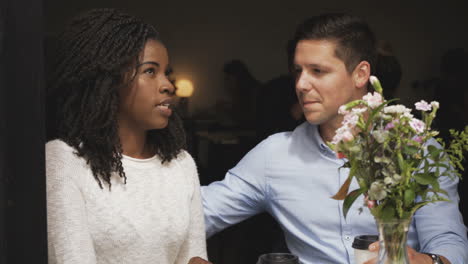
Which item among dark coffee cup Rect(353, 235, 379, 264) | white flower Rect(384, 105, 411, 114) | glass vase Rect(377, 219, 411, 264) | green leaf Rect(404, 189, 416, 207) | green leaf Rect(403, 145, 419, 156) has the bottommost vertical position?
dark coffee cup Rect(353, 235, 379, 264)

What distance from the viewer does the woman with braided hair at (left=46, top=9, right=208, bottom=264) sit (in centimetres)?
149

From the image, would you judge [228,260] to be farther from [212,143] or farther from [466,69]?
[466,69]

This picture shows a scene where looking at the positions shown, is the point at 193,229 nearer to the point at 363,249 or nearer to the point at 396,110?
the point at 363,249

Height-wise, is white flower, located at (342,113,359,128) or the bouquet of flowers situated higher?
white flower, located at (342,113,359,128)

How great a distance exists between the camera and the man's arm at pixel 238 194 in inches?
82.7

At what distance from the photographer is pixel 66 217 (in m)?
1.45

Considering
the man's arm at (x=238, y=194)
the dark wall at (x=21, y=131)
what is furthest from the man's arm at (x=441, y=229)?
the dark wall at (x=21, y=131)

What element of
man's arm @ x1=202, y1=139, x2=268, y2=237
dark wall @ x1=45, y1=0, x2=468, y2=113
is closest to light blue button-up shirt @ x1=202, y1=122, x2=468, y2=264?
man's arm @ x1=202, y1=139, x2=268, y2=237

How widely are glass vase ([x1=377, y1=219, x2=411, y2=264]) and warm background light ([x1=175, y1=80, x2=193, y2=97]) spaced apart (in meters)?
3.50

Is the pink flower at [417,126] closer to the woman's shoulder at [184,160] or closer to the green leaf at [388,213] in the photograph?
the green leaf at [388,213]

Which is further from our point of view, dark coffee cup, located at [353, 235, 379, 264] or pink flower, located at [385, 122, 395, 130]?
dark coffee cup, located at [353, 235, 379, 264]

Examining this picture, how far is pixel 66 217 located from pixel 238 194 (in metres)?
0.79

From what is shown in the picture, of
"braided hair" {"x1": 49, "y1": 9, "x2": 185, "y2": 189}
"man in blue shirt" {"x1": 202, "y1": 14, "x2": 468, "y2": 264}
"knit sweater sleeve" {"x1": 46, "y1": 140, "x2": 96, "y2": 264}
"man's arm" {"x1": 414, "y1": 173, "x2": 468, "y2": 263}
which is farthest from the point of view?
"man in blue shirt" {"x1": 202, "y1": 14, "x2": 468, "y2": 264}

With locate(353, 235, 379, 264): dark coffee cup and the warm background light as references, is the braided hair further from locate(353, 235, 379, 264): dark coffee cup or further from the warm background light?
the warm background light
